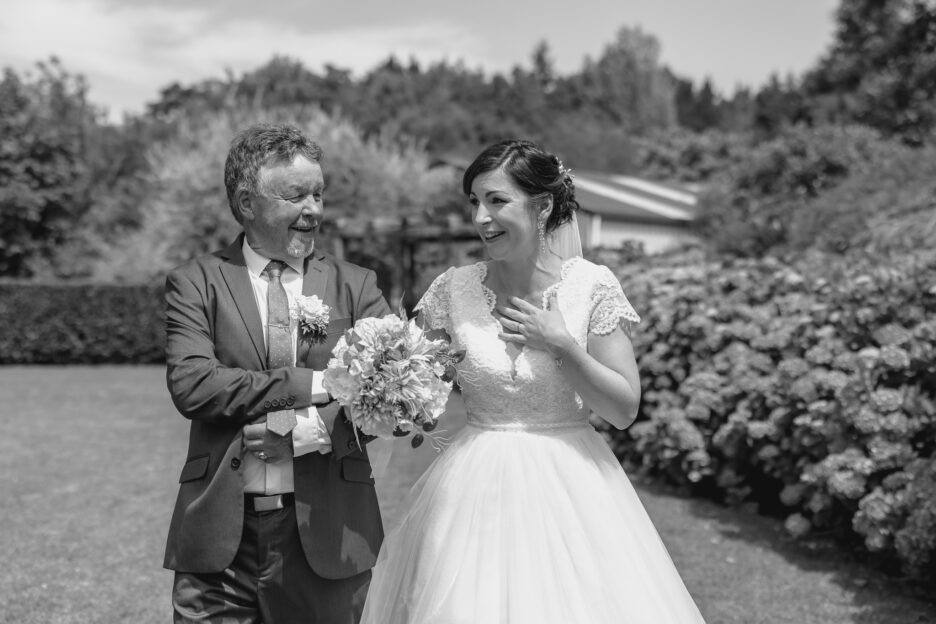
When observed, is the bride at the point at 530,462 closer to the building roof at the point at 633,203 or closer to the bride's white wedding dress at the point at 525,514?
the bride's white wedding dress at the point at 525,514

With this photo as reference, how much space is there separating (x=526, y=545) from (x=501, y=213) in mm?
1102

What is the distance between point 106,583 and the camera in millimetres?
5605

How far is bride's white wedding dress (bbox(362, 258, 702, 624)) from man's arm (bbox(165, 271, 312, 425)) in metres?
0.69

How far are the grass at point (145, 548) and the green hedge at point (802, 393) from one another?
0.30m

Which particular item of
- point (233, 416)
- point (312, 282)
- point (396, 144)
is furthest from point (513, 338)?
point (396, 144)

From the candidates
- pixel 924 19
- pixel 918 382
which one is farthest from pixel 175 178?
pixel 924 19

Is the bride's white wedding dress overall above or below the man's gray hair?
below

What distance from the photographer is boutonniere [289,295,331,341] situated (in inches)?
110

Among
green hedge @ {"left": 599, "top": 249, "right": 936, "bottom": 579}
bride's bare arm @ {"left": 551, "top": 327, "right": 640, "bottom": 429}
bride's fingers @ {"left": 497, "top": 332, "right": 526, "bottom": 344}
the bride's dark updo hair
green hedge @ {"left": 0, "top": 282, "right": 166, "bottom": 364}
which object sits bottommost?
green hedge @ {"left": 0, "top": 282, "right": 166, "bottom": 364}

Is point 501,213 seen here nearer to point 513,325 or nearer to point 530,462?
point 513,325

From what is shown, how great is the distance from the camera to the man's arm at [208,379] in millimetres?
2592

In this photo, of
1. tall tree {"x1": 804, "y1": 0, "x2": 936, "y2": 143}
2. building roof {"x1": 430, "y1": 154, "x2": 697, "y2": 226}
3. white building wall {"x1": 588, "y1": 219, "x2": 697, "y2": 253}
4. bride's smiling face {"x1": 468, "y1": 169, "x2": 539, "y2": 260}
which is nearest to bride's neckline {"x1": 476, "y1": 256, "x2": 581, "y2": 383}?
bride's smiling face {"x1": 468, "y1": 169, "x2": 539, "y2": 260}

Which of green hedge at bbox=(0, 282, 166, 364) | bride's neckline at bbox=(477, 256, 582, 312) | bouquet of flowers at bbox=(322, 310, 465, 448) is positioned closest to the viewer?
bouquet of flowers at bbox=(322, 310, 465, 448)

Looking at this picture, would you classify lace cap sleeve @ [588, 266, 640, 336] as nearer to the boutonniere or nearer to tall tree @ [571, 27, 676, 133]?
the boutonniere
